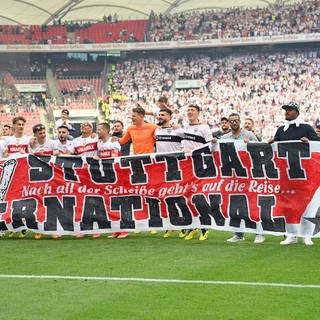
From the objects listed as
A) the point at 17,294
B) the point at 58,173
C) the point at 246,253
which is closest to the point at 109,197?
the point at 58,173

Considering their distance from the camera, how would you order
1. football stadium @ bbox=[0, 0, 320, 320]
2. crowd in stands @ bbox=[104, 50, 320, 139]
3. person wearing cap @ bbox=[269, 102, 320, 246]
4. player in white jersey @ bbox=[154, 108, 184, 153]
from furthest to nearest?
crowd in stands @ bbox=[104, 50, 320, 139]
player in white jersey @ bbox=[154, 108, 184, 153]
person wearing cap @ bbox=[269, 102, 320, 246]
football stadium @ bbox=[0, 0, 320, 320]

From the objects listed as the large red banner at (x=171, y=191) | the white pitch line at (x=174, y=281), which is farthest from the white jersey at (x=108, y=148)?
the white pitch line at (x=174, y=281)

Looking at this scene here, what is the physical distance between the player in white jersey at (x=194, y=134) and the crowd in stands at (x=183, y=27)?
48.5 m

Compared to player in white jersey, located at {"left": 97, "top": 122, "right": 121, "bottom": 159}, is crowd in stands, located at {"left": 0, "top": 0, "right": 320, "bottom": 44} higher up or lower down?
higher up

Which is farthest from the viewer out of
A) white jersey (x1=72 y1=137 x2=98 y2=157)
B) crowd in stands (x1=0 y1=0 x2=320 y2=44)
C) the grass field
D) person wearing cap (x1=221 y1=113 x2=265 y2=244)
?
crowd in stands (x1=0 y1=0 x2=320 y2=44)

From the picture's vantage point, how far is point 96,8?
6369 centimetres

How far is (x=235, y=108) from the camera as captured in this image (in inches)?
1997

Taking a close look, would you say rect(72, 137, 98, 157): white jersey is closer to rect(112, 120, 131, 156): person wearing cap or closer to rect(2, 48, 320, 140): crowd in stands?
rect(112, 120, 131, 156): person wearing cap

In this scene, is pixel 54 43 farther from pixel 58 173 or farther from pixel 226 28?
pixel 58 173

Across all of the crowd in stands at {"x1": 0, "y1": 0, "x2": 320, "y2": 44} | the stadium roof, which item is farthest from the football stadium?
the stadium roof

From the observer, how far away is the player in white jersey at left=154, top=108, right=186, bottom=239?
11.3 m

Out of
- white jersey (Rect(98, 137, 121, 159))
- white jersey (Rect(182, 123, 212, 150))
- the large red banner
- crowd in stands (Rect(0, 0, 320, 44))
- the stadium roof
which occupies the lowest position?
the large red banner

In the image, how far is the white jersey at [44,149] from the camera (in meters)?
12.1

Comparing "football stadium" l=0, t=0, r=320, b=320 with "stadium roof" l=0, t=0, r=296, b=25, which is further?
"stadium roof" l=0, t=0, r=296, b=25
